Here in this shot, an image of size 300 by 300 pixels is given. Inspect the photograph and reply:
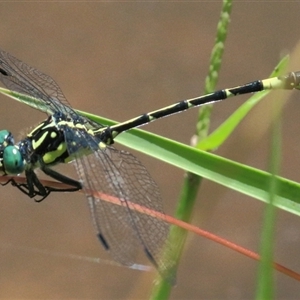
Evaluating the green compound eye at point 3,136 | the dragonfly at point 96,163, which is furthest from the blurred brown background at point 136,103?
the green compound eye at point 3,136

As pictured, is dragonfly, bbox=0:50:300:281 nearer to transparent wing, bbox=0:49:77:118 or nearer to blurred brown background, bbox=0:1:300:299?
transparent wing, bbox=0:49:77:118

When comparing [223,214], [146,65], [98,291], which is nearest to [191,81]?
[146,65]

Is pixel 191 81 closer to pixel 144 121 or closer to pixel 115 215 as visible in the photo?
pixel 144 121

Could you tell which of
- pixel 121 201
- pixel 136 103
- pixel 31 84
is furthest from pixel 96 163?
pixel 136 103

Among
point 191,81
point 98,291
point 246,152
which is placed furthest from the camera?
point 191,81

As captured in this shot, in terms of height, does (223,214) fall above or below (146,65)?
below

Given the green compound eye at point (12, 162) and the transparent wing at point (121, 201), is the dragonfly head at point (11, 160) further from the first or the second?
the transparent wing at point (121, 201)
